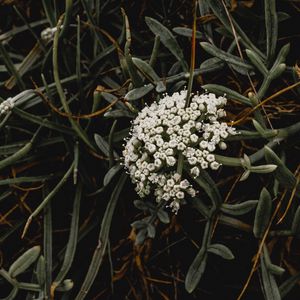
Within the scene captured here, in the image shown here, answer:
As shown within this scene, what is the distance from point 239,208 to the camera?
4.49 feet

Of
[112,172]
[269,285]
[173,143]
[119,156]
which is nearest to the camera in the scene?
[173,143]

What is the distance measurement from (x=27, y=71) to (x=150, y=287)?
2.60 ft

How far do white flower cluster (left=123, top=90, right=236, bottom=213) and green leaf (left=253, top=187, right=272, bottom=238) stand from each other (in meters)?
0.13

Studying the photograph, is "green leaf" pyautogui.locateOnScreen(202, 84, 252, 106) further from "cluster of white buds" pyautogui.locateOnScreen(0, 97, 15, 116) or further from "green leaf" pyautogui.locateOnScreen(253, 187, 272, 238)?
"cluster of white buds" pyautogui.locateOnScreen(0, 97, 15, 116)

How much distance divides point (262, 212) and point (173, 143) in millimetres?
282

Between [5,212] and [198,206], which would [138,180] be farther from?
[5,212]

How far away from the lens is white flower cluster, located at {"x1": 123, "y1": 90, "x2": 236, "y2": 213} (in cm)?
127

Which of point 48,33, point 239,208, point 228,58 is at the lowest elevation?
point 239,208

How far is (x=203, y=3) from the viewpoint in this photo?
1574 mm

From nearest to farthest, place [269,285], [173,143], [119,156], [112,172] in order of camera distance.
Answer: [173,143], [269,285], [112,172], [119,156]

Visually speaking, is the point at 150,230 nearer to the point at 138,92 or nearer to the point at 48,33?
the point at 138,92

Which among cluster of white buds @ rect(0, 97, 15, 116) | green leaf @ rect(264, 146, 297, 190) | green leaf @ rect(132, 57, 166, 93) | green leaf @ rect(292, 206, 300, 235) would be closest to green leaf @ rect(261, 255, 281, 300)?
green leaf @ rect(292, 206, 300, 235)

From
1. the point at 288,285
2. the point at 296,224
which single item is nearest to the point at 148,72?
the point at 296,224

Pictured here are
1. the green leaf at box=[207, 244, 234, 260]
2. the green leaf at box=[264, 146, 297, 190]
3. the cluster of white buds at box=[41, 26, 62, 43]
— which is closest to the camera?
the green leaf at box=[264, 146, 297, 190]
